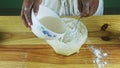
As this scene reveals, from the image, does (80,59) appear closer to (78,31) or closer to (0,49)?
(78,31)

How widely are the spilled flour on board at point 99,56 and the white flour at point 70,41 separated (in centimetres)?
5

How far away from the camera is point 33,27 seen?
0.75 m

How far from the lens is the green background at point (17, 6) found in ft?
4.91

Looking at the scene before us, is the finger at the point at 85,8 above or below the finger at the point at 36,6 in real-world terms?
below

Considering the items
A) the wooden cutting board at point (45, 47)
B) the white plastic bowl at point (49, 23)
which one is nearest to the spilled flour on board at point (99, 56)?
the wooden cutting board at point (45, 47)

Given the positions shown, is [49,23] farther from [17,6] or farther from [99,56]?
[17,6]

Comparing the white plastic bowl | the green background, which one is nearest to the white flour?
the white plastic bowl

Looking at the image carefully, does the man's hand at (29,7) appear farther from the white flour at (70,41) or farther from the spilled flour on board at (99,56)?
the spilled flour on board at (99,56)

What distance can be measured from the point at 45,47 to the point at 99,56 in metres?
0.19

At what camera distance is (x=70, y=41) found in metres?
0.83

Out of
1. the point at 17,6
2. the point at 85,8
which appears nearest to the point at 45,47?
the point at 85,8

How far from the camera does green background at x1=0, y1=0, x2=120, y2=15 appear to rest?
1.50 meters

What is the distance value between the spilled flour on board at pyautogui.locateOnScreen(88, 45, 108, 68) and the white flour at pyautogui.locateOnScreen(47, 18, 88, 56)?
0.05m

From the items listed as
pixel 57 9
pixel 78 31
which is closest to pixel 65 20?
pixel 78 31
